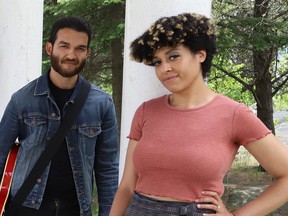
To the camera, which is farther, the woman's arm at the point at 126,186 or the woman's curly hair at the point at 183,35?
the woman's arm at the point at 126,186

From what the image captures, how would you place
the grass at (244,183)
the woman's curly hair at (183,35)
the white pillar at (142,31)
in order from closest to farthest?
the woman's curly hair at (183,35)
the white pillar at (142,31)
the grass at (244,183)

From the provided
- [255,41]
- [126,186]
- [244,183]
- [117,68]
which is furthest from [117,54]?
[126,186]

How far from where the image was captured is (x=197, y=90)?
2332mm

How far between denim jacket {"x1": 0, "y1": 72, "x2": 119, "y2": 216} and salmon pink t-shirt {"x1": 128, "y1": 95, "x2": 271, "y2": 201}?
0.79m

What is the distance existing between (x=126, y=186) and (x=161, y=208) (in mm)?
318

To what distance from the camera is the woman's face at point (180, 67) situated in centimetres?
230

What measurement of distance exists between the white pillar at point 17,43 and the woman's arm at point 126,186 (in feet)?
9.49

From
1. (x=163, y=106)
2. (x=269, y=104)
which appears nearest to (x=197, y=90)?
(x=163, y=106)

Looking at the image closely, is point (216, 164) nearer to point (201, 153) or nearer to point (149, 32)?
point (201, 153)

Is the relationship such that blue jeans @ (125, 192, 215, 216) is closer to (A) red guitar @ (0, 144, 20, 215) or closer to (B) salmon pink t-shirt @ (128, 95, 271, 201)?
(B) salmon pink t-shirt @ (128, 95, 271, 201)

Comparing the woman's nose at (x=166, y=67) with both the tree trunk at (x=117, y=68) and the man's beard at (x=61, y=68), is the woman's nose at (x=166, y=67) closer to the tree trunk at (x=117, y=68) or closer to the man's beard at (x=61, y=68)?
the man's beard at (x=61, y=68)

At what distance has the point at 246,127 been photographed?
2125mm

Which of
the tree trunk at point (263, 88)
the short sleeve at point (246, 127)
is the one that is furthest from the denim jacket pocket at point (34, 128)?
the tree trunk at point (263, 88)

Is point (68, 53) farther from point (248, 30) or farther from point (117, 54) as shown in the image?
point (117, 54)
